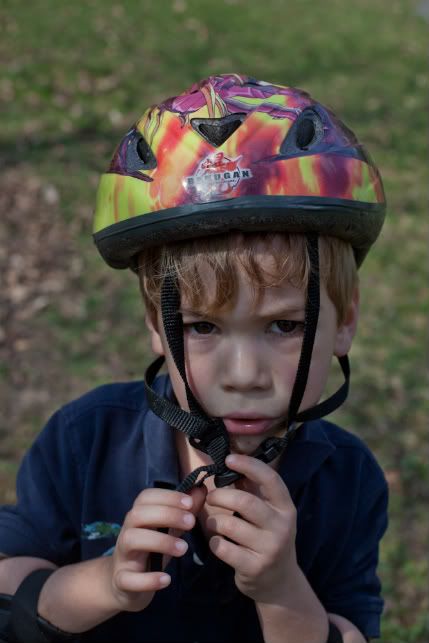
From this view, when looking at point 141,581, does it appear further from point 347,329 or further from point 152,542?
point 347,329

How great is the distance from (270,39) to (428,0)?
455 cm

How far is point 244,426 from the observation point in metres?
2.19

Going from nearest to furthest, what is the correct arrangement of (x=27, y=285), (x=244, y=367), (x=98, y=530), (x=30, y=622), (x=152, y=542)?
1. (x=152, y=542)
2. (x=244, y=367)
3. (x=30, y=622)
4. (x=98, y=530)
5. (x=27, y=285)

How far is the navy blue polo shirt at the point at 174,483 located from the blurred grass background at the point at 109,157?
3.79 feet

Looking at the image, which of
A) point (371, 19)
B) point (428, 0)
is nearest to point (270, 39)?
point (371, 19)

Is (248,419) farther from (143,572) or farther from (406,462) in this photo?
(406,462)

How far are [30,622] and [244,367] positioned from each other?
0.98 metres

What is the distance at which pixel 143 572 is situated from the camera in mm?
2037

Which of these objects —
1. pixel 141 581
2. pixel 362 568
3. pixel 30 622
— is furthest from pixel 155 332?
pixel 362 568

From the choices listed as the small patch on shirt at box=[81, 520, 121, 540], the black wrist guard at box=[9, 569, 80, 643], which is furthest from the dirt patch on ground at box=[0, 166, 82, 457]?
the black wrist guard at box=[9, 569, 80, 643]

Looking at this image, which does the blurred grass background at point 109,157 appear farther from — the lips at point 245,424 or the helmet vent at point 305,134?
the helmet vent at point 305,134

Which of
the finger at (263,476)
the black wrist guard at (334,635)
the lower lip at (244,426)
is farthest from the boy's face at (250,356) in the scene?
the black wrist guard at (334,635)

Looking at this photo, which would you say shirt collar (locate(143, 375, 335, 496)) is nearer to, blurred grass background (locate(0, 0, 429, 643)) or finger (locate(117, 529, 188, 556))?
finger (locate(117, 529, 188, 556))

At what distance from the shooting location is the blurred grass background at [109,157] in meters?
4.61
